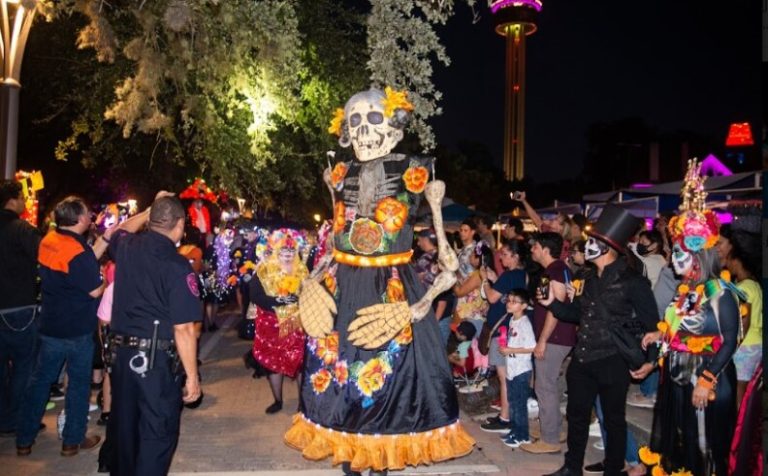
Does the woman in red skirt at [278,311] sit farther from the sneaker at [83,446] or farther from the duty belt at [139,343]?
the duty belt at [139,343]

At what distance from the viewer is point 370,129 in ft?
16.4

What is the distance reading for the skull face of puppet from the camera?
5.00 m

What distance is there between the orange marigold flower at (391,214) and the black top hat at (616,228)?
150cm

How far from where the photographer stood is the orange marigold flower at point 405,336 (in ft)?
14.8

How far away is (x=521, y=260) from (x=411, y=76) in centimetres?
226

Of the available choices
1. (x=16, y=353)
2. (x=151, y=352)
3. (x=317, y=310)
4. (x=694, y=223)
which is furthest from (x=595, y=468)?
(x=16, y=353)

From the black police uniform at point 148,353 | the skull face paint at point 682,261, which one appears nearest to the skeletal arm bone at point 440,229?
the skull face paint at point 682,261

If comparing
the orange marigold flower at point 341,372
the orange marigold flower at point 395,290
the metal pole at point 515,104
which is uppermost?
the metal pole at point 515,104

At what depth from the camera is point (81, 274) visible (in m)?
5.37

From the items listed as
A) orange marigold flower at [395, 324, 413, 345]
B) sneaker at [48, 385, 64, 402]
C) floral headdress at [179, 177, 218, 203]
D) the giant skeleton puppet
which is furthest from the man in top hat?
floral headdress at [179, 177, 218, 203]

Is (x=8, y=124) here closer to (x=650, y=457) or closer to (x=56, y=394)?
(x=56, y=394)

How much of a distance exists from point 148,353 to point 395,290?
1747 millimetres

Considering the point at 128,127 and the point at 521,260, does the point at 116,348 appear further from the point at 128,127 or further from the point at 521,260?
the point at 521,260

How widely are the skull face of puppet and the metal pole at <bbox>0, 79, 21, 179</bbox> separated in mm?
4225
